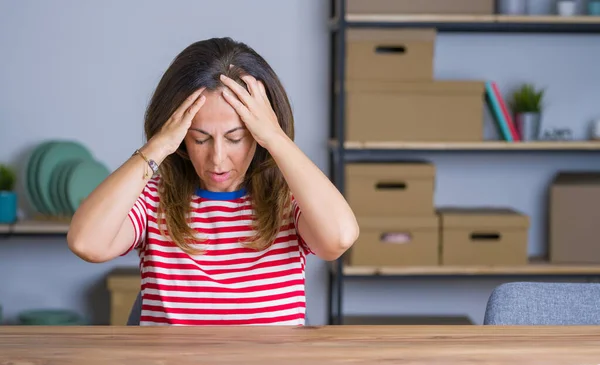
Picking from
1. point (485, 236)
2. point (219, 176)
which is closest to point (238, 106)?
point (219, 176)

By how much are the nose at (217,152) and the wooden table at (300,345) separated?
32cm

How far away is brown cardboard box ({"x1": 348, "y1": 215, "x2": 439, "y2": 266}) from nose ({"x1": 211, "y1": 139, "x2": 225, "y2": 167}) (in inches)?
70.0

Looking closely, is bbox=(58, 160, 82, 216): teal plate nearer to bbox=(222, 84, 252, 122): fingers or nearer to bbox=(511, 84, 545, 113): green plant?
bbox=(511, 84, 545, 113): green plant

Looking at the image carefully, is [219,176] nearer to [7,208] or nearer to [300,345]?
[300,345]

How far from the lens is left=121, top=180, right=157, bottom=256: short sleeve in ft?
5.26

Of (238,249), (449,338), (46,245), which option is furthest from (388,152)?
(449,338)

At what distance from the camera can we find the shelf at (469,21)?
3213mm

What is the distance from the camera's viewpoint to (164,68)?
11.5ft

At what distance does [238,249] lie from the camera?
1648 millimetres

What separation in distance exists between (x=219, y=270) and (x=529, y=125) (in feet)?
6.73

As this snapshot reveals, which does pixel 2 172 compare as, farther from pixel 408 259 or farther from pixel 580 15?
pixel 580 15

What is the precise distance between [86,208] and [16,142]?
2.17 metres

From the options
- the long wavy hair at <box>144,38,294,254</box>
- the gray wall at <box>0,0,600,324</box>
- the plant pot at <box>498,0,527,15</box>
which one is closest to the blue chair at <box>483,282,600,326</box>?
the long wavy hair at <box>144,38,294,254</box>

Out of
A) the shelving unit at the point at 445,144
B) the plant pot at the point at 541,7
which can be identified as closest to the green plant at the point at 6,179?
the shelving unit at the point at 445,144
